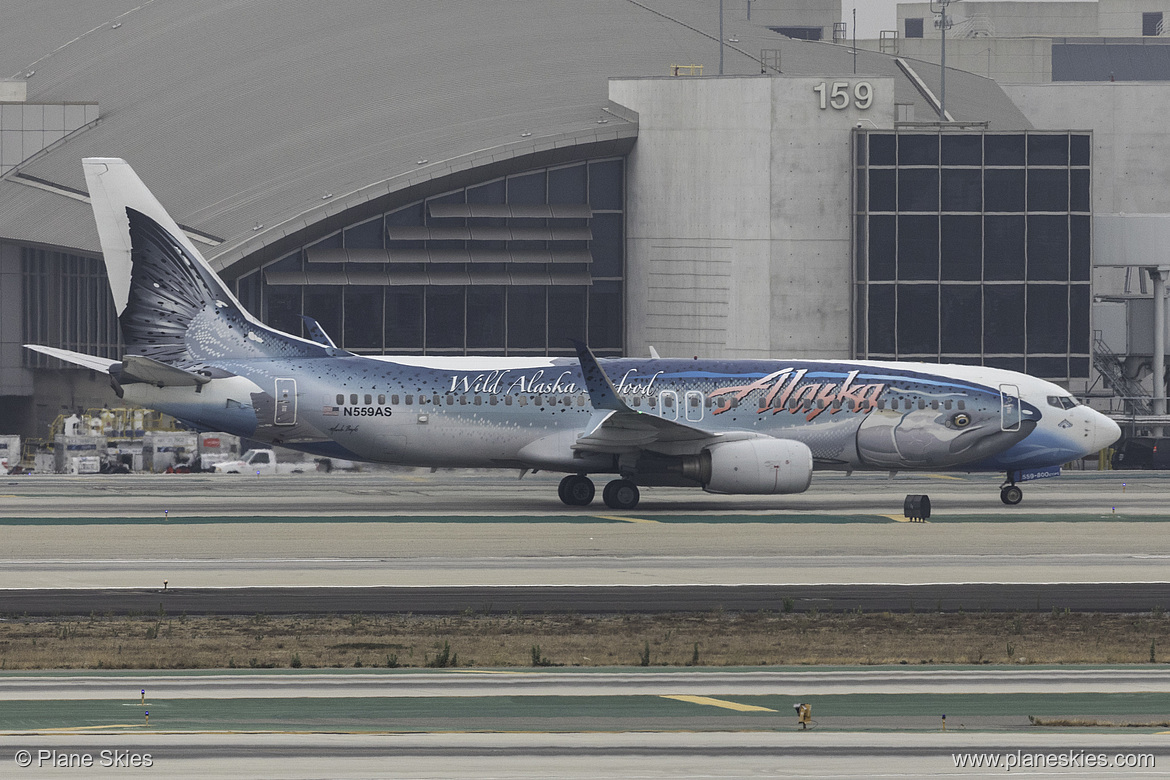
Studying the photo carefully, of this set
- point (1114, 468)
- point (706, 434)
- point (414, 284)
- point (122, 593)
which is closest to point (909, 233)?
point (1114, 468)

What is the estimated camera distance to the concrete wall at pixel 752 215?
239 feet

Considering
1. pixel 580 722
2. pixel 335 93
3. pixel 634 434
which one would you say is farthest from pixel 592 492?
pixel 335 93

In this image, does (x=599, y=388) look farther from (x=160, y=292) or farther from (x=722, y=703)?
(x=722, y=703)

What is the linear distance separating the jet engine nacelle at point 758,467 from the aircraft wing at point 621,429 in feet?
2.45

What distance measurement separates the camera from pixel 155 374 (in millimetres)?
40125

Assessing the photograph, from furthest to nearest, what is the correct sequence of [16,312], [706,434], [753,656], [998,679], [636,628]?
1. [16,312]
2. [706,434]
3. [636,628]
4. [753,656]
5. [998,679]

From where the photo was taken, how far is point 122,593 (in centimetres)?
2519

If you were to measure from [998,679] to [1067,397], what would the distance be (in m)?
28.6

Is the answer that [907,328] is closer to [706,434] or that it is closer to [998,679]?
[706,434]

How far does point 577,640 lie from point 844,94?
56248 millimetres

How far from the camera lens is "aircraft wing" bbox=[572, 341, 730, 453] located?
131 ft

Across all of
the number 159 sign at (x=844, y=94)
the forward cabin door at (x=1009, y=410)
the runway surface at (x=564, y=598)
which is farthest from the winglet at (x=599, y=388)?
the number 159 sign at (x=844, y=94)

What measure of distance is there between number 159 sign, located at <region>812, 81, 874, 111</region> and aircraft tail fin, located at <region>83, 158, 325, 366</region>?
3811cm

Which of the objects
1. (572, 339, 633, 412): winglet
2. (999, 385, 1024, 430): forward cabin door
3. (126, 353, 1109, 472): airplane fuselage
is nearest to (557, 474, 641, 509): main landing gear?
(126, 353, 1109, 472): airplane fuselage
